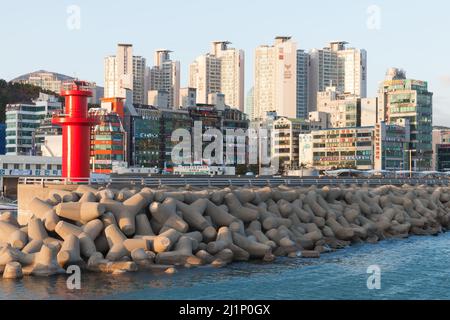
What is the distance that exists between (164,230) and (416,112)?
131m

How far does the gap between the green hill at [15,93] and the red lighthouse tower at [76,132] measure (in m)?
120

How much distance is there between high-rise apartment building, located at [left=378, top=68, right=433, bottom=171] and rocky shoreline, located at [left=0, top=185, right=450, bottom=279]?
117m

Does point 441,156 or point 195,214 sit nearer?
point 195,214

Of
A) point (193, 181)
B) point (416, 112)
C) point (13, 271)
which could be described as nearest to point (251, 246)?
point (13, 271)

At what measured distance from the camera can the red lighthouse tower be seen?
4153cm

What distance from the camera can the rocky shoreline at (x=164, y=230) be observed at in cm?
3178

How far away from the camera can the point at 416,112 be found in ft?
518

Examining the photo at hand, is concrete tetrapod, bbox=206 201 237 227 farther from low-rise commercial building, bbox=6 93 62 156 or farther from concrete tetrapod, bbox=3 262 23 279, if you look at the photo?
low-rise commercial building, bbox=6 93 62 156

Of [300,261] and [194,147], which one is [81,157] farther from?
[194,147]

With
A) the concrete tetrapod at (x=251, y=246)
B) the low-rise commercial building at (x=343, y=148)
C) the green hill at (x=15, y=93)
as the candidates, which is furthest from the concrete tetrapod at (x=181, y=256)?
the green hill at (x=15, y=93)

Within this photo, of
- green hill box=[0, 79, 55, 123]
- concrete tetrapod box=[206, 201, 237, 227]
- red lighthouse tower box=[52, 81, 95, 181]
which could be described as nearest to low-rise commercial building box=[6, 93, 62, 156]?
green hill box=[0, 79, 55, 123]

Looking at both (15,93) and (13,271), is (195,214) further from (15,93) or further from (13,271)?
(15,93)
